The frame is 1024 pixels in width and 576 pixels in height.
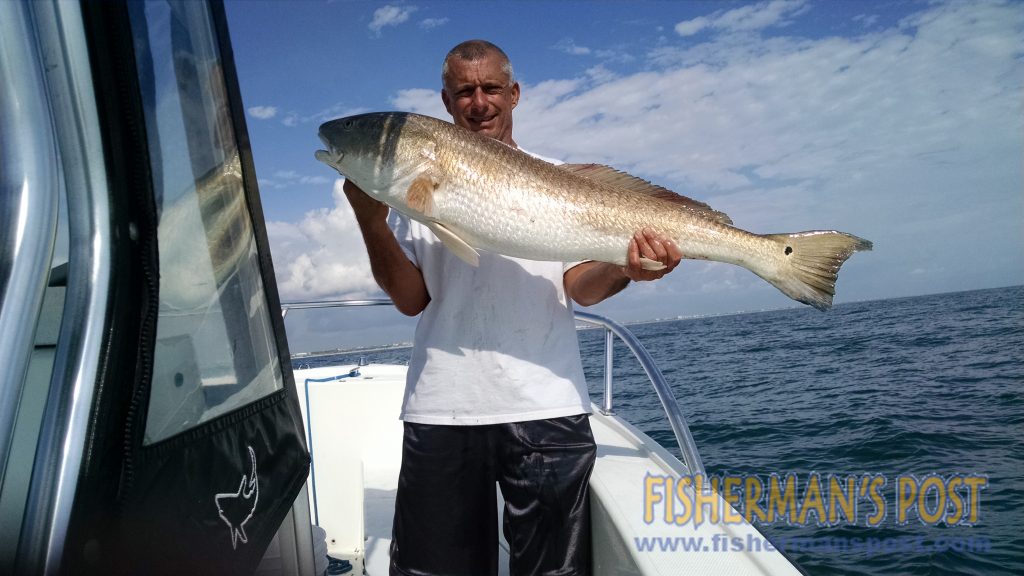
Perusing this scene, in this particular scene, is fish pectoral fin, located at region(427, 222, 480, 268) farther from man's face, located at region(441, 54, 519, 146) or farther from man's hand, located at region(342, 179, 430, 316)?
man's face, located at region(441, 54, 519, 146)

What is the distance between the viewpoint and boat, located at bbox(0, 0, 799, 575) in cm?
81

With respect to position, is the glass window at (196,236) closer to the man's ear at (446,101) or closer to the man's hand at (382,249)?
the man's hand at (382,249)

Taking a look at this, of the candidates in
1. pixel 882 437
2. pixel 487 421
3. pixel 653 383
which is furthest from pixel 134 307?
pixel 882 437

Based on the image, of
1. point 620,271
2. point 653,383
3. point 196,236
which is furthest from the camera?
point 653,383

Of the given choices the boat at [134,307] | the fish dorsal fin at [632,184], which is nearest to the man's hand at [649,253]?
the fish dorsal fin at [632,184]

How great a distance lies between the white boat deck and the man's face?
183 centimetres

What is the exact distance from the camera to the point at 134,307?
958 mm

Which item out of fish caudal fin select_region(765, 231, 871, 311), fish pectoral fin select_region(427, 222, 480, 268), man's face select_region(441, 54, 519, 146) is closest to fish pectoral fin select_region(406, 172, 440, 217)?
fish pectoral fin select_region(427, 222, 480, 268)

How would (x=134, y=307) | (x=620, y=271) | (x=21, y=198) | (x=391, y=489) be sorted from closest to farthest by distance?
(x=21, y=198)
(x=134, y=307)
(x=620, y=271)
(x=391, y=489)

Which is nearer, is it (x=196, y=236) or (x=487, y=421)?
(x=196, y=236)

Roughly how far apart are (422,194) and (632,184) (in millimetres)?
1070

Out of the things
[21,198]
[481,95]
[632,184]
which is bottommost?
[21,198]

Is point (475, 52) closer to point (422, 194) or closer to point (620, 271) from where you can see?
point (422, 194)

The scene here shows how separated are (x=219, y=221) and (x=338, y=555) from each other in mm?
3330
